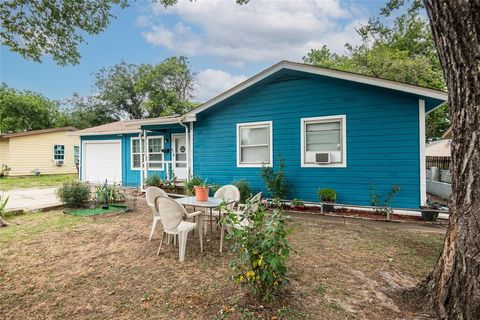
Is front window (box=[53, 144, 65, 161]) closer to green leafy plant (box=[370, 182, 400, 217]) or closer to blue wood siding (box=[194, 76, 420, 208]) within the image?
blue wood siding (box=[194, 76, 420, 208])

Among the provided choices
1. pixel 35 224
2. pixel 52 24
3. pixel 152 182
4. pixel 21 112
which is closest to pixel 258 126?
pixel 152 182

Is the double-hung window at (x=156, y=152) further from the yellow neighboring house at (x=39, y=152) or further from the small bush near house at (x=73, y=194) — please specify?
the yellow neighboring house at (x=39, y=152)

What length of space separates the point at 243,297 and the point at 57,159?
72.5ft

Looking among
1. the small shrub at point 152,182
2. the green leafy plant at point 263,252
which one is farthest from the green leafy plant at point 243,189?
the green leafy plant at point 263,252

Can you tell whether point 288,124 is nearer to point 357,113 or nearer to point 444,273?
point 357,113

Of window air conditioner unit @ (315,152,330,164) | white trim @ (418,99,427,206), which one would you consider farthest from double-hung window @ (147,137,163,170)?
white trim @ (418,99,427,206)

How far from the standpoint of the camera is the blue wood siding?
6.08 metres

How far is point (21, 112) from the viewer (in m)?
26.3

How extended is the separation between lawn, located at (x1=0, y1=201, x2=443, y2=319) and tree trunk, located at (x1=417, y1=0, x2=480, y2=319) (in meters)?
0.53

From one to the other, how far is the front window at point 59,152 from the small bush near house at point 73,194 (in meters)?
14.7

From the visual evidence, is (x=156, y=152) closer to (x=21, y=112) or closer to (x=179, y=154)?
(x=179, y=154)

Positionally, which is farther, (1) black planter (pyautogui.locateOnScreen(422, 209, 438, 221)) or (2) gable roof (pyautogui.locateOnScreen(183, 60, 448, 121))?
(1) black planter (pyautogui.locateOnScreen(422, 209, 438, 221))

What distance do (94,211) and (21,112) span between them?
27727mm

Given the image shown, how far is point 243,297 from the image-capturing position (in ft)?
8.52
